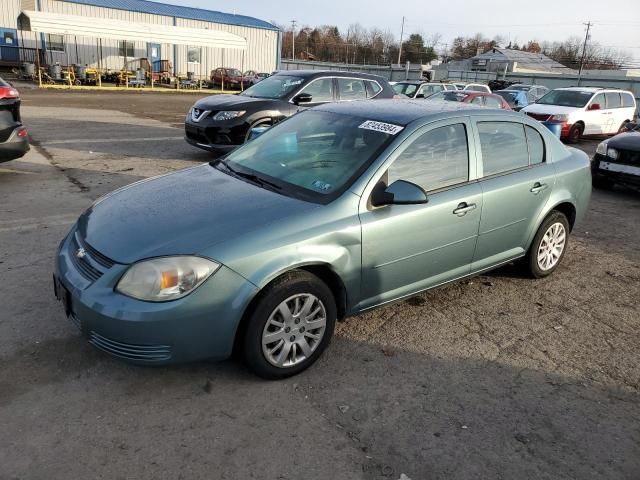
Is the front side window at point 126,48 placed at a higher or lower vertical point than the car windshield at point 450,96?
higher

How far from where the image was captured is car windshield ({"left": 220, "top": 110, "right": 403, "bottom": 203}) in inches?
138

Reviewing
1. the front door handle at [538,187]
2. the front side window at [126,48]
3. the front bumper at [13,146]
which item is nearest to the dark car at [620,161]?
the front door handle at [538,187]

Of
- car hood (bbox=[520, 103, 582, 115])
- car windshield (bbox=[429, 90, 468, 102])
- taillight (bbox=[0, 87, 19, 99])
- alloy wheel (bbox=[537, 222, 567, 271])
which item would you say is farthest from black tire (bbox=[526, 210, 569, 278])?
car hood (bbox=[520, 103, 582, 115])

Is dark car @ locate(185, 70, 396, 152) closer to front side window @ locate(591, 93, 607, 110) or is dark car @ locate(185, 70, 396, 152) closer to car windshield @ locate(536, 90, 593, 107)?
car windshield @ locate(536, 90, 593, 107)

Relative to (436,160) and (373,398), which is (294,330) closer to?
(373,398)

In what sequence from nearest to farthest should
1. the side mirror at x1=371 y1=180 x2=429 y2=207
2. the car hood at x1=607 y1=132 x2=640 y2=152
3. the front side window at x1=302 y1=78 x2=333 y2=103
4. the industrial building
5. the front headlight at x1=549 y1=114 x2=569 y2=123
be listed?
1. the side mirror at x1=371 y1=180 x2=429 y2=207
2. the car hood at x1=607 y1=132 x2=640 y2=152
3. the front side window at x1=302 y1=78 x2=333 y2=103
4. the front headlight at x1=549 y1=114 x2=569 y2=123
5. the industrial building

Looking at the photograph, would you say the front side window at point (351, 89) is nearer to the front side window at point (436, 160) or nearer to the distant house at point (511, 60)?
the front side window at point (436, 160)

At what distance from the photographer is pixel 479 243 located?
13.4 feet

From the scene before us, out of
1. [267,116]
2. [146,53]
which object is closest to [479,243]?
[267,116]

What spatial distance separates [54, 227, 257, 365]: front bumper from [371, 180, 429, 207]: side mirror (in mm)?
1048

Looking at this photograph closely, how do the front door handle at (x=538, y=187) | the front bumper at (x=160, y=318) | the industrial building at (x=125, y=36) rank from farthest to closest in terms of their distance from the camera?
the industrial building at (x=125, y=36)
the front door handle at (x=538, y=187)
the front bumper at (x=160, y=318)

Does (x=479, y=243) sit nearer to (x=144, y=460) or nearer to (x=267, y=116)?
(x=144, y=460)

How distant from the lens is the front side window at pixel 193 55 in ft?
122

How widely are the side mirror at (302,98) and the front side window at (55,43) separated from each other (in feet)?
96.9
